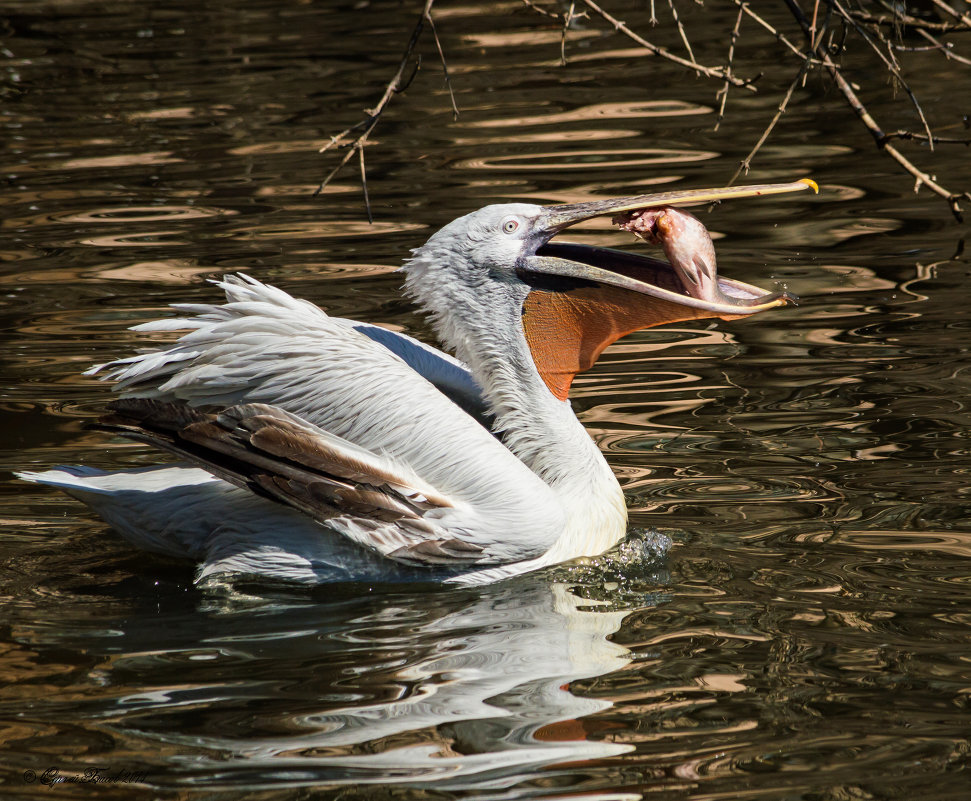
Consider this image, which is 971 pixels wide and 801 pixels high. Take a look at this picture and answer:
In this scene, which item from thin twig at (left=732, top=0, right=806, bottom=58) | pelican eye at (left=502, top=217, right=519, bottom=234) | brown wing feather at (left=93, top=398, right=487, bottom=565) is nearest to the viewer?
brown wing feather at (left=93, top=398, right=487, bottom=565)

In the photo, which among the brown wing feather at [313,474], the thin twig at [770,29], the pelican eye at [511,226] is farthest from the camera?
the pelican eye at [511,226]

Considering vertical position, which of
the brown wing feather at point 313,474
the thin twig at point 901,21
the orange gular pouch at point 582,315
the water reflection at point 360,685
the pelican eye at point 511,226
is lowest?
the water reflection at point 360,685

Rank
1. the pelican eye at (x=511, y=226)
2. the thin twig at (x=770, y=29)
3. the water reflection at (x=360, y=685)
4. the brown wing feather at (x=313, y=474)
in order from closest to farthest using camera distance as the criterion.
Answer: the water reflection at (x=360, y=685)
the brown wing feather at (x=313, y=474)
the thin twig at (x=770, y=29)
the pelican eye at (x=511, y=226)

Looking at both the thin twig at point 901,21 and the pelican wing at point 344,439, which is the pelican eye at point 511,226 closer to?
the pelican wing at point 344,439

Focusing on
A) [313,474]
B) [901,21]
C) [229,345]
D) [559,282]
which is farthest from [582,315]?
[901,21]

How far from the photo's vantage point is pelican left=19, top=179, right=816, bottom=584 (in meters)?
3.73

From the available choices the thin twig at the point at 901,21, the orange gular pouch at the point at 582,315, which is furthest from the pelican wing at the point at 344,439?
the thin twig at the point at 901,21

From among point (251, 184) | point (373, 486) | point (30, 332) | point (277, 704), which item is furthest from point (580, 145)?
point (277, 704)

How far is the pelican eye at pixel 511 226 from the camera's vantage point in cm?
396

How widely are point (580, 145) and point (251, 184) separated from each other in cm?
Result: 206

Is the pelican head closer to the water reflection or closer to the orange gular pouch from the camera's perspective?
the orange gular pouch

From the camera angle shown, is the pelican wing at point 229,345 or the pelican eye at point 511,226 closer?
the pelican wing at point 229,345

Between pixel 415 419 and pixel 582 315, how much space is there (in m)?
0.59

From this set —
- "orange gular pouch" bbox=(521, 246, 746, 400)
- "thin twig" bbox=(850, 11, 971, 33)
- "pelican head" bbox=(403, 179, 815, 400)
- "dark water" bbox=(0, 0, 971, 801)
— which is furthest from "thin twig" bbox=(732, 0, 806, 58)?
"dark water" bbox=(0, 0, 971, 801)
